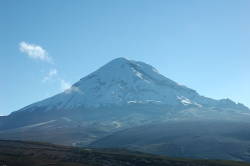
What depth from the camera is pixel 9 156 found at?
157 m

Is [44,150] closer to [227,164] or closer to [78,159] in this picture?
[78,159]

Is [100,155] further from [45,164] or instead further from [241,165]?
[241,165]

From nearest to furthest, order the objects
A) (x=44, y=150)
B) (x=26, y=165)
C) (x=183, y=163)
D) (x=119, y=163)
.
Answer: (x=26, y=165)
(x=119, y=163)
(x=183, y=163)
(x=44, y=150)

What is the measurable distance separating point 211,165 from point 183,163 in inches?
409

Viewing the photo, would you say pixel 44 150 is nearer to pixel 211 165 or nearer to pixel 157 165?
pixel 157 165

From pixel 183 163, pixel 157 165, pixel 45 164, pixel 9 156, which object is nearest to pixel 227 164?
pixel 183 163

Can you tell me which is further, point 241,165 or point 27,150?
point 27,150

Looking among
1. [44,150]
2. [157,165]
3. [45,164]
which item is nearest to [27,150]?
[44,150]

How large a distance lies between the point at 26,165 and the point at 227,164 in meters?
77.6

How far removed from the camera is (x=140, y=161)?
160750 millimetres

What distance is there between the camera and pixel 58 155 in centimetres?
16650

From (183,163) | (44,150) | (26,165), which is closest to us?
(26,165)

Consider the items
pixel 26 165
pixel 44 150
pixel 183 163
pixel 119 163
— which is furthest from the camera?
pixel 44 150

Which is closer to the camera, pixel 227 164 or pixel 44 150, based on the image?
pixel 227 164
